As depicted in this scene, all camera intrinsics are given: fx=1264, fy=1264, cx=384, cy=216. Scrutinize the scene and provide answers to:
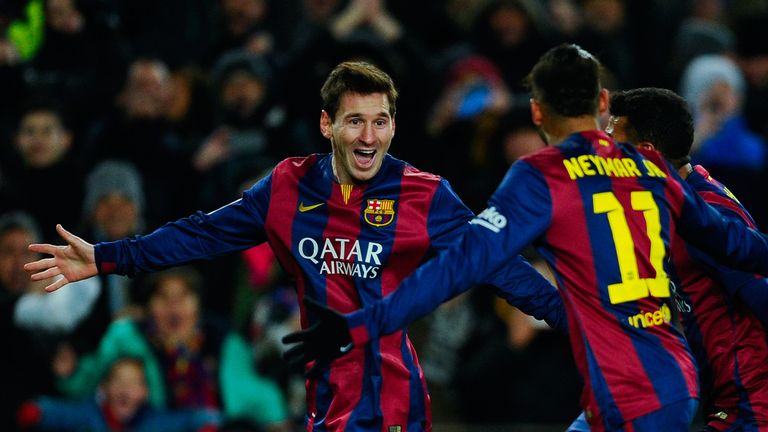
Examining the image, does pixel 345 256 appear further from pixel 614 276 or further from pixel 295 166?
pixel 614 276

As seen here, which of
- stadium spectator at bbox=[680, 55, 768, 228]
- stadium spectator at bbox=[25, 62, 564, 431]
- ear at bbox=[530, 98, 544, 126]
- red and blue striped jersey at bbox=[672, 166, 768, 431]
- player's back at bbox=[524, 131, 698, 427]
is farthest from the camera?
stadium spectator at bbox=[680, 55, 768, 228]

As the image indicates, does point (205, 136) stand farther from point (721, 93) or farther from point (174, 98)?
point (721, 93)

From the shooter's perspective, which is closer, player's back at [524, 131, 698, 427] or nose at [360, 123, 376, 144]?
player's back at [524, 131, 698, 427]

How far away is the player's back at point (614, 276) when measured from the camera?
445 centimetres

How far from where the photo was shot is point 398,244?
17.1ft

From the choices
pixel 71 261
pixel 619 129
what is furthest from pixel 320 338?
pixel 619 129

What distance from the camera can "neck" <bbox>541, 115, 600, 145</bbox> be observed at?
15.2 feet

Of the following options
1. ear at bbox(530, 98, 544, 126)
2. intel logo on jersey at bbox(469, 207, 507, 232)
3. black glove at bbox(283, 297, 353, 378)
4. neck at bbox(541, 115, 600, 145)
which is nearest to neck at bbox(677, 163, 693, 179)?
neck at bbox(541, 115, 600, 145)

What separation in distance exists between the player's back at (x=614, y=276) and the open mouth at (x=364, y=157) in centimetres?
94

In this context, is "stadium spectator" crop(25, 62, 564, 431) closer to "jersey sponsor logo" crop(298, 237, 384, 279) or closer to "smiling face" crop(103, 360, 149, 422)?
"jersey sponsor logo" crop(298, 237, 384, 279)

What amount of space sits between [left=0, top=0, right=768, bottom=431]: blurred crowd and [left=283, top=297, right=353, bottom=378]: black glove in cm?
431

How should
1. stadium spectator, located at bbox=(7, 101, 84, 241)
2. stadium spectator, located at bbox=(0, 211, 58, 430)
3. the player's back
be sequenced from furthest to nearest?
1. stadium spectator, located at bbox=(7, 101, 84, 241)
2. stadium spectator, located at bbox=(0, 211, 58, 430)
3. the player's back

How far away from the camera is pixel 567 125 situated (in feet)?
15.2

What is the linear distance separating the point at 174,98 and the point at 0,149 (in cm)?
152
